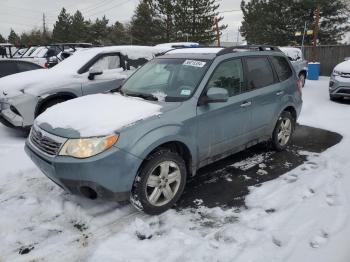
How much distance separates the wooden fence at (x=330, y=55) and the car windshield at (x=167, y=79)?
17713mm

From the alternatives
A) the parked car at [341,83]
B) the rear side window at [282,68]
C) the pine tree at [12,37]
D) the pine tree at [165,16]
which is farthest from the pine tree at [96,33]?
the rear side window at [282,68]

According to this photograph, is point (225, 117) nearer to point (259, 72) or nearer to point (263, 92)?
point (263, 92)

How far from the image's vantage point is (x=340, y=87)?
10.7m

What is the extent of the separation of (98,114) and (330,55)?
1946cm

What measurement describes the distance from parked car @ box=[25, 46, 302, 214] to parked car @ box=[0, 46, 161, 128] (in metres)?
2.53

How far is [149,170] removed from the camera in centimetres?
376

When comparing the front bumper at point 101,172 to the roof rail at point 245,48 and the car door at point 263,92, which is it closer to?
the roof rail at point 245,48

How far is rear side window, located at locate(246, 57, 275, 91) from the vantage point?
5230 mm

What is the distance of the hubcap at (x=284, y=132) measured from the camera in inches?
240

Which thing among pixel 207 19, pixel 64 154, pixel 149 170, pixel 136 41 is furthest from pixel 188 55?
pixel 136 41

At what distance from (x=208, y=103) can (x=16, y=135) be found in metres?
4.55

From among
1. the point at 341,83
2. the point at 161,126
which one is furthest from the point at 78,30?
the point at 161,126

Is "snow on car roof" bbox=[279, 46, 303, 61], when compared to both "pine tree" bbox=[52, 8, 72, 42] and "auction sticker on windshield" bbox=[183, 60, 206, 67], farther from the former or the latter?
"pine tree" bbox=[52, 8, 72, 42]

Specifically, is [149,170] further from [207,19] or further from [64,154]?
[207,19]
